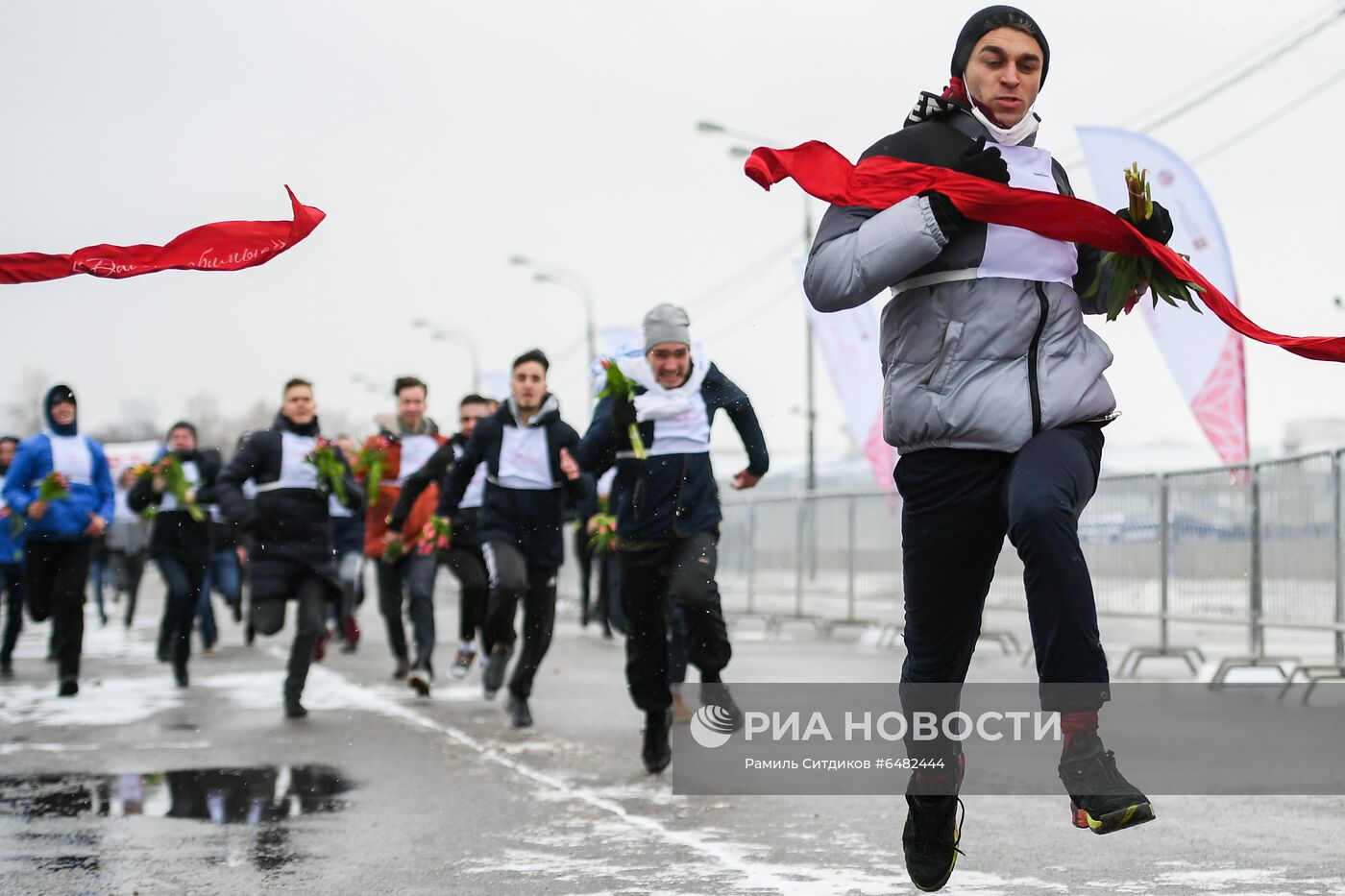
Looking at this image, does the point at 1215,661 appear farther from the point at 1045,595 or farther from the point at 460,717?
the point at 1045,595

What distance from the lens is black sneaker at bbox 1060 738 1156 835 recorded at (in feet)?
12.1

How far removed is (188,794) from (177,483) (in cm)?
723

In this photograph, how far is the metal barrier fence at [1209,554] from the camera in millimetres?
11594

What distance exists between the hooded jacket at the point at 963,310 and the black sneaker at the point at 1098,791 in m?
0.73

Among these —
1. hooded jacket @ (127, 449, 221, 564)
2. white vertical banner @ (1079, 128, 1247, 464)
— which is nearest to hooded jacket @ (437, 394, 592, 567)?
hooded jacket @ (127, 449, 221, 564)

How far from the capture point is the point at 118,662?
50.8 ft

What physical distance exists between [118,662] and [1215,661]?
30.0 ft

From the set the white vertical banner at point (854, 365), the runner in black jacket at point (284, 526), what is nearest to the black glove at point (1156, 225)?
the runner in black jacket at point (284, 526)

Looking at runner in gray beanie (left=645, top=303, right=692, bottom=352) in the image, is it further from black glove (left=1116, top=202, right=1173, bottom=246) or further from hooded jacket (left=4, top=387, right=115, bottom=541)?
hooded jacket (left=4, top=387, right=115, bottom=541)

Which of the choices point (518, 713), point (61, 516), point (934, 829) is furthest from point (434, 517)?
point (934, 829)

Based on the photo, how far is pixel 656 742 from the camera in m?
8.19

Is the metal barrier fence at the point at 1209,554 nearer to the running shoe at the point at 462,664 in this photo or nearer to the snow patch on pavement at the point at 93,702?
the running shoe at the point at 462,664

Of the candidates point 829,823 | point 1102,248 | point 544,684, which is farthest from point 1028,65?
point 544,684

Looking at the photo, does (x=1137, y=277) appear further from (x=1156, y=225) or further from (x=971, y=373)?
(x=971, y=373)
